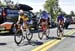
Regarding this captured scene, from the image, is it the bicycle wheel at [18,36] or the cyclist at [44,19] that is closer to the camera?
the bicycle wheel at [18,36]

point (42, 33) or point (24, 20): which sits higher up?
point (24, 20)

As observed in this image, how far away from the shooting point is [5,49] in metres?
12.6

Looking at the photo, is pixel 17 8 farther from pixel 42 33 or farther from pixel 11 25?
pixel 42 33

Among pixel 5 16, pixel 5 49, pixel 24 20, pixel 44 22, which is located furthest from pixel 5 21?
pixel 5 49

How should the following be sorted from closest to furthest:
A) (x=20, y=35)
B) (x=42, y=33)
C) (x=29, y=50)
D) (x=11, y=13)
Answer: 1. (x=29, y=50)
2. (x=20, y=35)
3. (x=42, y=33)
4. (x=11, y=13)

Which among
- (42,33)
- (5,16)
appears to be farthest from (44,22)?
(5,16)

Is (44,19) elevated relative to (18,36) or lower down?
elevated

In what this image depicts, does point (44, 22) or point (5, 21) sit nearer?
point (44, 22)

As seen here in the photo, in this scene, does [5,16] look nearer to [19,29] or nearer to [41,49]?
[19,29]

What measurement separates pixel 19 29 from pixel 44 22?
13.0 ft

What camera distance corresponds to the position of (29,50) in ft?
40.0

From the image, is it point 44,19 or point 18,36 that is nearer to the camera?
point 18,36

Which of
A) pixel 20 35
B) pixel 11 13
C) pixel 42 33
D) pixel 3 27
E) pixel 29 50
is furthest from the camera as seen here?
pixel 11 13

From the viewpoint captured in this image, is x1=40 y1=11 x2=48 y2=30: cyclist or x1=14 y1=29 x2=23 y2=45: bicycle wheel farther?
x1=40 y1=11 x2=48 y2=30: cyclist
